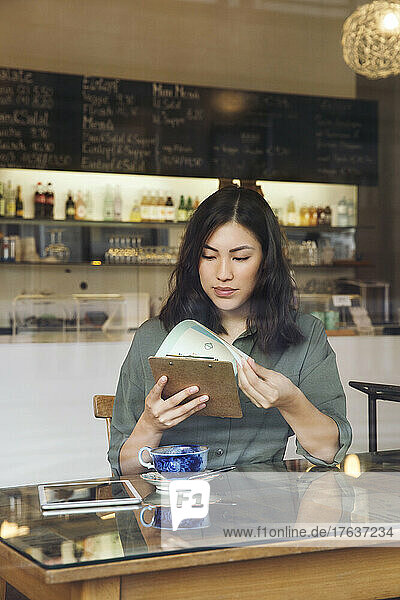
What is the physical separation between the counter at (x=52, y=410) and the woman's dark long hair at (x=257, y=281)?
1.41 meters

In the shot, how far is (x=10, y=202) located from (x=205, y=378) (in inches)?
87.4

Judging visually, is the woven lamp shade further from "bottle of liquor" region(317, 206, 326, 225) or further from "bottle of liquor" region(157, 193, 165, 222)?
"bottle of liquor" region(157, 193, 165, 222)

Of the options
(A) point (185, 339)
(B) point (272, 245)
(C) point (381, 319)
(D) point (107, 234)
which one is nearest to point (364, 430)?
(C) point (381, 319)

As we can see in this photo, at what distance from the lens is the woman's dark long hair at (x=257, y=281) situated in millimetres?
1755

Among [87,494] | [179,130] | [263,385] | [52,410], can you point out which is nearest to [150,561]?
[87,494]

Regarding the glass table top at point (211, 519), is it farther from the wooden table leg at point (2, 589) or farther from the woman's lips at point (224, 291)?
the woman's lips at point (224, 291)

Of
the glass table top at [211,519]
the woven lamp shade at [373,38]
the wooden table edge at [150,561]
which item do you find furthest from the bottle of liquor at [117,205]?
the wooden table edge at [150,561]

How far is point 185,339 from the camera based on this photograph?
1.53 m

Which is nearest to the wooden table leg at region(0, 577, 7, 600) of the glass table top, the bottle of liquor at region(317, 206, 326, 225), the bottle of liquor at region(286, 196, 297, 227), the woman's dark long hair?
the glass table top

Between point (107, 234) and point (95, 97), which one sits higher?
point (95, 97)

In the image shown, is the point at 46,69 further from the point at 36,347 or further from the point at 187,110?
the point at 36,347

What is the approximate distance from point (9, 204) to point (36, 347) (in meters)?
0.62

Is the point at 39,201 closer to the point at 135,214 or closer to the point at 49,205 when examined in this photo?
the point at 49,205

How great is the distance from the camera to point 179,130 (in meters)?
3.71
